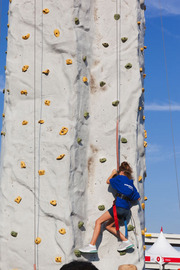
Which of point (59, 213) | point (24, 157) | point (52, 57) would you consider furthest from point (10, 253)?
point (52, 57)

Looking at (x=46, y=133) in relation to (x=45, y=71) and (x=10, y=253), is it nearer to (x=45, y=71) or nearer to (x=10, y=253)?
(x=45, y=71)

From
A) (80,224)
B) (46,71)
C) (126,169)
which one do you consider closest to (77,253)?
(80,224)

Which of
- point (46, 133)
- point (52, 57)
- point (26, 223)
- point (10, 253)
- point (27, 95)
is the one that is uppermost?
point (52, 57)

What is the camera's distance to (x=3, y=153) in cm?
594

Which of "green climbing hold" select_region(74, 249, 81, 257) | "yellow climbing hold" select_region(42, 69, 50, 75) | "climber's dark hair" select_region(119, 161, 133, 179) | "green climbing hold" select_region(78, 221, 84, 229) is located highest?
"yellow climbing hold" select_region(42, 69, 50, 75)

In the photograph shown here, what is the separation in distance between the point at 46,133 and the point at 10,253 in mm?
1473

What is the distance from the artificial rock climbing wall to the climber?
14cm

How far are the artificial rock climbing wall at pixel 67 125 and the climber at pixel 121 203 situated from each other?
14 centimetres

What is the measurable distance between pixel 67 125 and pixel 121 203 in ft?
3.64

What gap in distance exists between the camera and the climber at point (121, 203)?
5.45 m

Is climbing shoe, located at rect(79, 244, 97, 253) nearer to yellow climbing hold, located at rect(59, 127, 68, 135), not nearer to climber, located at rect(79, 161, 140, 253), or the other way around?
climber, located at rect(79, 161, 140, 253)

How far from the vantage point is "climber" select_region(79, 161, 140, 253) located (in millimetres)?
5453

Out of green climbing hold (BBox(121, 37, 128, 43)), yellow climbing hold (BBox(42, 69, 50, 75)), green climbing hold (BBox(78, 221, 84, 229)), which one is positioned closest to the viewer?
green climbing hold (BBox(78, 221, 84, 229))

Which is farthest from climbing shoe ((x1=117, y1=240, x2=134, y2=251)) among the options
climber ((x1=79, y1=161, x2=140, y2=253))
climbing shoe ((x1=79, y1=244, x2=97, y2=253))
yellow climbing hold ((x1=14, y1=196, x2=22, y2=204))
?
yellow climbing hold ((x1=14, y1=196, x2=22, y2=204))
